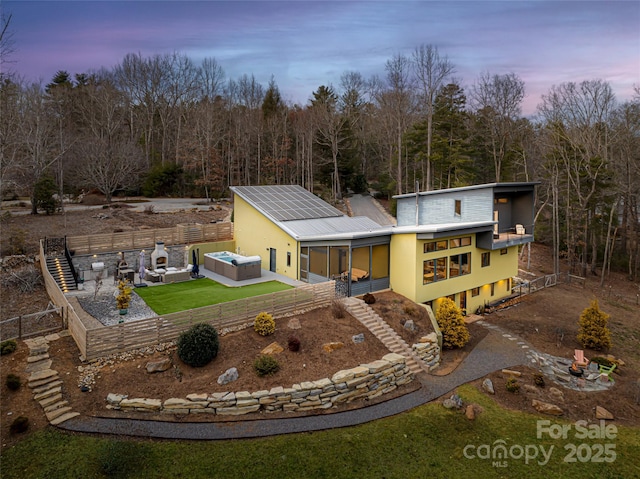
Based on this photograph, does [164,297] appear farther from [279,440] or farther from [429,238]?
[429,238]

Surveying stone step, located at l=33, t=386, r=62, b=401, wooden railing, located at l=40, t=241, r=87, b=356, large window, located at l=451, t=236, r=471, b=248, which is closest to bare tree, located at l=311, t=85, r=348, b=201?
large window, located at l=451, t=236, r=471, b=248

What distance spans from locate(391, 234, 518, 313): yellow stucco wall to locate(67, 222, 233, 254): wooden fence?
15025 mm

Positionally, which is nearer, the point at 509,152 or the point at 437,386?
the point at 437,386

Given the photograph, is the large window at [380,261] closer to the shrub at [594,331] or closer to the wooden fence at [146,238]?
the shrub at [594,331]

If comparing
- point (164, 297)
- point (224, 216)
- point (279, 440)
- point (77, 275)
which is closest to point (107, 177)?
point (224, 216)

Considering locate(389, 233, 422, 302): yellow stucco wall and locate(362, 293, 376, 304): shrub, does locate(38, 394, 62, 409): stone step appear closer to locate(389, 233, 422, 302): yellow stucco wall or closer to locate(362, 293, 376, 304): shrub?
locate(362, 293, 376, 304): shrub

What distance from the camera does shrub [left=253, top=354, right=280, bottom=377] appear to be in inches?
546

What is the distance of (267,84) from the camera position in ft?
201

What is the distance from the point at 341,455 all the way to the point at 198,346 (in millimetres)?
6146

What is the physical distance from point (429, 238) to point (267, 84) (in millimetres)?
49371

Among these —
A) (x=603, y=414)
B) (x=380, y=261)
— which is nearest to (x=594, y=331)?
(x=603, y=414)

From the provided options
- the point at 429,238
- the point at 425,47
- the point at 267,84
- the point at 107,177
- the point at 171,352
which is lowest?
the point at 171,352

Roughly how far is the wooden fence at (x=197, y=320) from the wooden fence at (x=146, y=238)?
12.9 m

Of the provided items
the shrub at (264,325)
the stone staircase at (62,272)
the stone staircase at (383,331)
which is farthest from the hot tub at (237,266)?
the shrub at (264,325)
